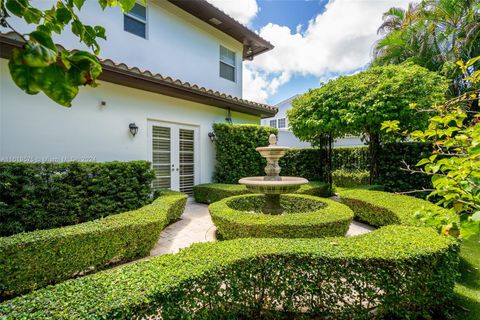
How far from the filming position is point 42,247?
3.25 meters

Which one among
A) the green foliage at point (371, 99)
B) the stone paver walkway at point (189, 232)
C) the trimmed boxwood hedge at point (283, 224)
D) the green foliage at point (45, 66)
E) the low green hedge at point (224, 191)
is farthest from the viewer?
the low green hedge at point (224, 191)

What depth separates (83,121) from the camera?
628 cm

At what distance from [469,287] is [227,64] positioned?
456 inches

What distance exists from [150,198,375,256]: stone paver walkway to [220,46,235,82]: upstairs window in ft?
24.6

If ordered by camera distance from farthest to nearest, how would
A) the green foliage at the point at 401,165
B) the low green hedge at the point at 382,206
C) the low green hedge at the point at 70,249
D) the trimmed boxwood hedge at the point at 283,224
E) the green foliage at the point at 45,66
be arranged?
the green foliage at the point at 401,165 < the low green hedge at the point at 382,206 < the trimmed boxwood hedge at the point at 283,224 < the low green hedge at the point at 70,249 < the green foliage at the point at 45,66

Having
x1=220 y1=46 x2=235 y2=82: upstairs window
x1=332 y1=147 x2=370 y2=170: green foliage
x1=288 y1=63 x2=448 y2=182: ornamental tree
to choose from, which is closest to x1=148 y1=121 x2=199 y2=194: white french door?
x1=220 y1=46 x2=235 y2=82: upstairs window

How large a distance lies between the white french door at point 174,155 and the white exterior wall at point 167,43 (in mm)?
2553

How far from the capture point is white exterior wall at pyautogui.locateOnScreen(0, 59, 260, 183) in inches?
207

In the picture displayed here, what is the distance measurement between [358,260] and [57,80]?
3.08 metres

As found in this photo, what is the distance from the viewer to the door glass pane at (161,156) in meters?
8.03

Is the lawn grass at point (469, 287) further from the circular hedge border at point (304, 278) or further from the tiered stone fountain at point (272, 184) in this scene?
the tiered stone fountain at point (272, 184)

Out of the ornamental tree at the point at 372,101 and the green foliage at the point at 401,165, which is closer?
the ornamental tree at the point at 372,101

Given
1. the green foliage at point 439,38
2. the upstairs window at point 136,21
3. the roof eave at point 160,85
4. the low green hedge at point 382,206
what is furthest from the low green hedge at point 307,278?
the green foliage at point 439,38

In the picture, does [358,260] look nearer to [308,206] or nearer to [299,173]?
[308,206]
